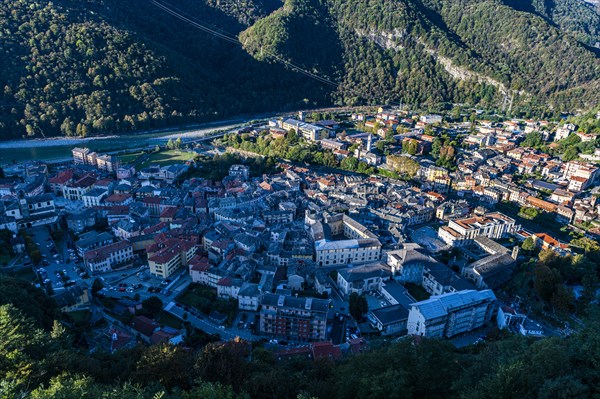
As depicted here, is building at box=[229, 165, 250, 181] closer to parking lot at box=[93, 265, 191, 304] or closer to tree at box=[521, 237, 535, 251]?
parking lot at box=[93, 265, 191, 304]

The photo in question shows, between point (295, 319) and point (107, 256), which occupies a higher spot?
point (295, 319)

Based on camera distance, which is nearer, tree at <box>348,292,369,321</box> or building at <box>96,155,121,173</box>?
tree at <box>348,292,369,321</box>

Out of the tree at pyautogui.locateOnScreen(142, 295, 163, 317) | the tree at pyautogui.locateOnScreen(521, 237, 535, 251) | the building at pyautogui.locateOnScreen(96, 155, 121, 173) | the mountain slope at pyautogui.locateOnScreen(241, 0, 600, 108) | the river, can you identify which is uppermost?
the mountain slope at pyautogui.locateOnScreen(241, 0, 600, 108)

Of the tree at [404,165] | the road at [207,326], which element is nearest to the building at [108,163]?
the road at [207,326]

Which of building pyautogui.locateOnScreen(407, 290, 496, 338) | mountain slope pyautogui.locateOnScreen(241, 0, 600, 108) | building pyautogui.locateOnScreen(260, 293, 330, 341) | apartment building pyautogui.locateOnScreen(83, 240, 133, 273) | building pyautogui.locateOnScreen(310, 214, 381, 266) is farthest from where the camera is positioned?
mountain slope pyautogui.locateOnScreen(241, 0, 600, 108)

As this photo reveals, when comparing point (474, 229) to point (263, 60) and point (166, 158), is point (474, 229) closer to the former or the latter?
point (166, 158)

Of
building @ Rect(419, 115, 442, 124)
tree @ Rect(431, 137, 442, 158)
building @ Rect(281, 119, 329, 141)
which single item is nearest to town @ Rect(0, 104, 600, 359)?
tree @ Rect(431, 137, 442, 158)

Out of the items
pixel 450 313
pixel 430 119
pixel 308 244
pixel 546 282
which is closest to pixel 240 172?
pixel 308 244
